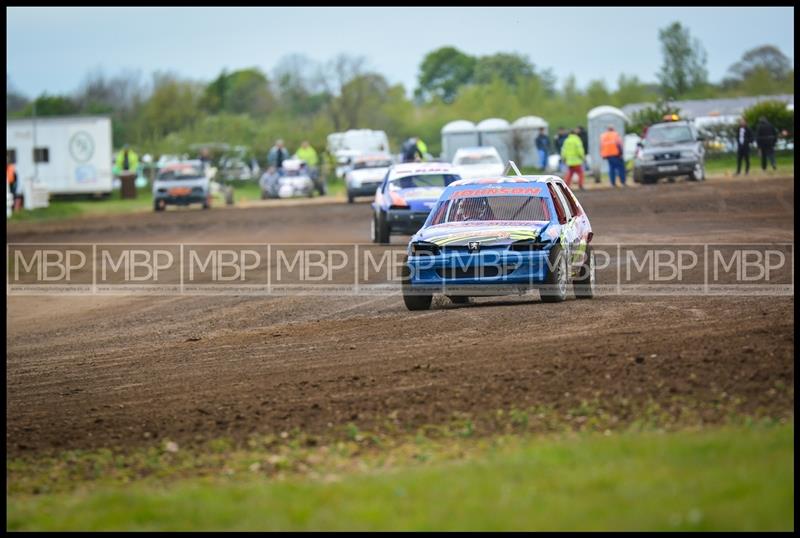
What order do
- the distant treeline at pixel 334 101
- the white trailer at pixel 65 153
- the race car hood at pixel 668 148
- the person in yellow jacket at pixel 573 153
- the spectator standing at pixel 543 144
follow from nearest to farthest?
the person in yellow jacket at pixel 573 153 → the race car hood at pixel 668 148 → the spectator standing at pixel 543 144 → the white trailer at pixel 65 153 → the distant treeline at pixel 334 101

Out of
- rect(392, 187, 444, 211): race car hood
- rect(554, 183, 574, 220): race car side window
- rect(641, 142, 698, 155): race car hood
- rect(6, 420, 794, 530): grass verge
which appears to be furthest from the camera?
rect(641, 142, 698, 155): race car hood

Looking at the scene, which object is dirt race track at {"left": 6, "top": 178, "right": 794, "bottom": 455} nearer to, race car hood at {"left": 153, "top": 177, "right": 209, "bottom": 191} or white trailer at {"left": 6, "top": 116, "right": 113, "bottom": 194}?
race car hood at {"left": 153, "top": 177, "right": 209, "bottom": 191}

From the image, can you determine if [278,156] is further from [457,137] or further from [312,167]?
[457,137]

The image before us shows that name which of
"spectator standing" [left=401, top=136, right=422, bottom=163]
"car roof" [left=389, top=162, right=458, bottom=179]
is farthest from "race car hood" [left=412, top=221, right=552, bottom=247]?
"spectator standing" [left=401, top=136, right=422, bottom=163]

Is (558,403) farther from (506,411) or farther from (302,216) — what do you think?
(302,216)

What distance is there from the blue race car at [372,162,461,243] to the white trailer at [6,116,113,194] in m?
30.8

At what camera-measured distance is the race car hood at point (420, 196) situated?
80.8ft

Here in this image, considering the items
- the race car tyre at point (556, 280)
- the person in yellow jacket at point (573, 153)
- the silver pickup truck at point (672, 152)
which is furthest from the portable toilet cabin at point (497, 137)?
the race car tyre at point (556, 280)

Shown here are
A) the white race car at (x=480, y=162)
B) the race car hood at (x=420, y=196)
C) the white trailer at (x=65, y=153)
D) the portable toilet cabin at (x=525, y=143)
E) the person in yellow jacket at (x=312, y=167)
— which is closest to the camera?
the race car hood at (x=420, y=196)

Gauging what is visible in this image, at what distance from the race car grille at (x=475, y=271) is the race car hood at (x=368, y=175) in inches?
1051

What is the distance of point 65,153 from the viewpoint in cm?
5503

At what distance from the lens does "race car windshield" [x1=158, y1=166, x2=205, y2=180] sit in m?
43.6

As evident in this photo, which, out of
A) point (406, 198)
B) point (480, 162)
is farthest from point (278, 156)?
point (406, 198)

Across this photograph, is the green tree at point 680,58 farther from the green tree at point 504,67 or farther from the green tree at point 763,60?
the green tree at point 504,67
